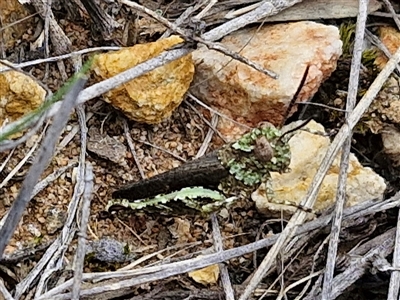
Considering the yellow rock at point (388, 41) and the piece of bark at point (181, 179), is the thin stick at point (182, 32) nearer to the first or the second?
the piece of bark at point (181, 179)

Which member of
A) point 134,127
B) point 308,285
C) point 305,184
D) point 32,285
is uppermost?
point 134,127

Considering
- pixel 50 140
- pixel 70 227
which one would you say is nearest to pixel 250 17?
pixel 70 227

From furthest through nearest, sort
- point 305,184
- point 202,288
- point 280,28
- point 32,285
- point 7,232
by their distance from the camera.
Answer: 1. point 280,28
2. point 305,184
3. point 202,288
4. point 32,285
5. point 7,232

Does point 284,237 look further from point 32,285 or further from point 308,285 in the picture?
point 32,285

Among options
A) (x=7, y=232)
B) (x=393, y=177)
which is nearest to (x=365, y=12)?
(x=393, y=177)

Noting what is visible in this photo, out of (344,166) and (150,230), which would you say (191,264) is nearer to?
(150,230)

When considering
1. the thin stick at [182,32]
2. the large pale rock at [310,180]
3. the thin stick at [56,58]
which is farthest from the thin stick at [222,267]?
the thin stick at [56,58]

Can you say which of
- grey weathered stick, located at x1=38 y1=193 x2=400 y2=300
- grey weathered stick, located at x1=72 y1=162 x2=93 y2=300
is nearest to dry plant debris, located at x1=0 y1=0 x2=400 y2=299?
grey weathered stick, located at x1=38 y1=193 x2=400 y2=300
